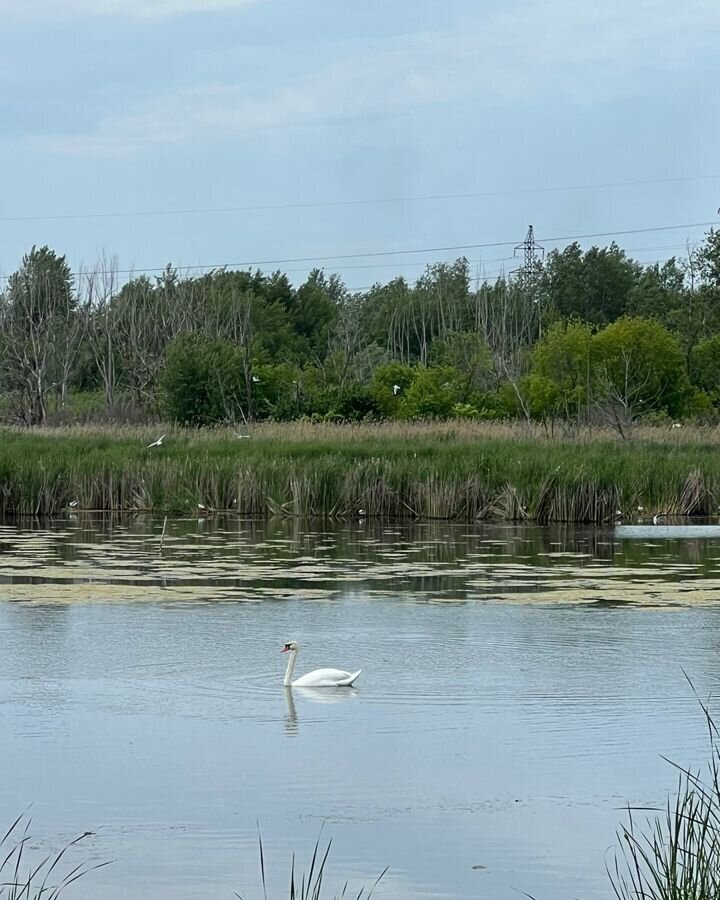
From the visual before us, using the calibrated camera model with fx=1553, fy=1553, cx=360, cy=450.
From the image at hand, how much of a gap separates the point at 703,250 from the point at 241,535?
23.1 m

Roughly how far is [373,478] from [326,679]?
1265 centimetres

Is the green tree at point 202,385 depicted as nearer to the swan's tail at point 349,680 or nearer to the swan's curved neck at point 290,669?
the swan's curved neck at point 290,669

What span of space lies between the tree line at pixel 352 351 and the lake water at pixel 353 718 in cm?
1632

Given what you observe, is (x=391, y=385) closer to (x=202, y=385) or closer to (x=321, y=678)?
(x=202, y=385)

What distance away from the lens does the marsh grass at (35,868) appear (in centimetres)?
546

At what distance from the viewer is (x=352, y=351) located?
2087 inches

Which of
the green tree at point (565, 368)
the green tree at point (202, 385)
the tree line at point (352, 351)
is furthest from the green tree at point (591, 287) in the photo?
the green tree at point (202, 385)

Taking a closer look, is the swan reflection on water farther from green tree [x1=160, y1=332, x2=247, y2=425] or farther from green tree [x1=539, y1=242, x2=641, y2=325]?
green tree [x1=539, y1=242, x2=641, y2=325]

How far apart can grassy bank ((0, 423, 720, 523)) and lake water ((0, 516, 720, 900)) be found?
5.55 meters

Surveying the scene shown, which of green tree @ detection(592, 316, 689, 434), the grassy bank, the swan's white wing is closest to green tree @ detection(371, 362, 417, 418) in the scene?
green tree @ detection(592, 316, 689, 434)

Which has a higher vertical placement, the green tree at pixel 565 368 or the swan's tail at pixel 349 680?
the green tree at pixel 565 368

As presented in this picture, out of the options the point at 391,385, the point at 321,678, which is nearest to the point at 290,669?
the point at 321,678

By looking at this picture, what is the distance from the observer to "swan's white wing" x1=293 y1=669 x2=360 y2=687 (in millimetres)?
8893

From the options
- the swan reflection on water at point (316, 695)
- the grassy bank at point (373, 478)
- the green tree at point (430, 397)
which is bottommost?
the swan reflection on water at point (316, 695)
